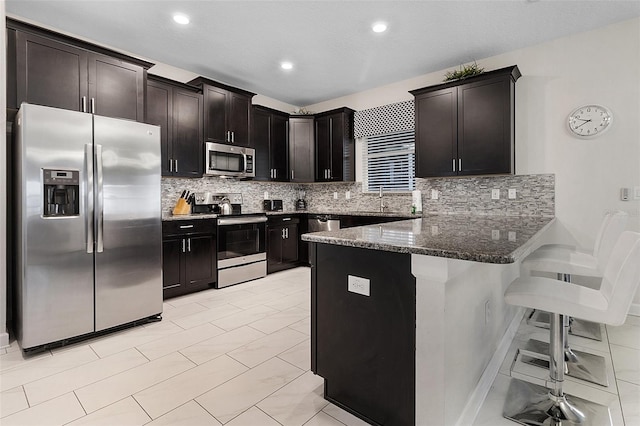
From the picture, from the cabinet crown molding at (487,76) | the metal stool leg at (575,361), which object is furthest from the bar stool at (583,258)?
the cabinet crown molding at (487,76)

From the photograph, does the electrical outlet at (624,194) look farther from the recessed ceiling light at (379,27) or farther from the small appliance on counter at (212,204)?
the small appliance on counter at (212,204)

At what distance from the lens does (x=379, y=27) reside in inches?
120

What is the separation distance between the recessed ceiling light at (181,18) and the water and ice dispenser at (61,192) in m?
1.65

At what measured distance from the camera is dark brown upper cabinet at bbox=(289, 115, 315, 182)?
522cm

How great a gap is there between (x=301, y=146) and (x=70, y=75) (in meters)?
3.15

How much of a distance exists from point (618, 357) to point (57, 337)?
4075mm

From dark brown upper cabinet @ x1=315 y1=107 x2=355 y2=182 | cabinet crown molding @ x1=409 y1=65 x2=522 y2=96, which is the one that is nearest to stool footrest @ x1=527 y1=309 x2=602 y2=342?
cabinet crown molding @ x1=409 y1=65 x2=522 y2=96

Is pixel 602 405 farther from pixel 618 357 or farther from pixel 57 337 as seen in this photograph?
pixel 57 337

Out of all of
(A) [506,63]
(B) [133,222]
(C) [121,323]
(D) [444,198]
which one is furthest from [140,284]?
(A) [506,63]

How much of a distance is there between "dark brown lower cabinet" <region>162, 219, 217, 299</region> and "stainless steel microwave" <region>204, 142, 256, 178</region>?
75cm

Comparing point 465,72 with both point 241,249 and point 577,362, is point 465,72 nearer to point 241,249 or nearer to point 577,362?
point 577,362

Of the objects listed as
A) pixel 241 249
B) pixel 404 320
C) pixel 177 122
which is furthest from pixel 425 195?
pixel 177 122

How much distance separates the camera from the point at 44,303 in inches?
89.9

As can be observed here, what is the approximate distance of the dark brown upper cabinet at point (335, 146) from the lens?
4.93 meters
